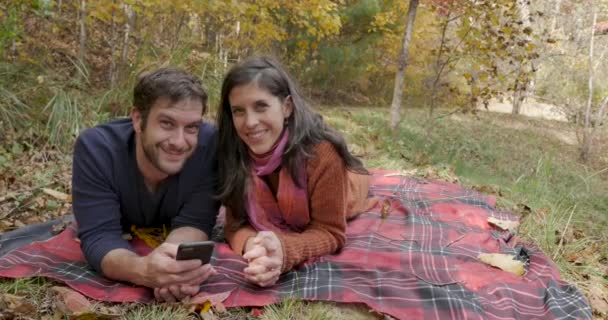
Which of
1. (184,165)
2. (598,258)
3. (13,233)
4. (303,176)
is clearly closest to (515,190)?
(598,258)

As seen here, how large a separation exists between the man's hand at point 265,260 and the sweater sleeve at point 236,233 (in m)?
0.32

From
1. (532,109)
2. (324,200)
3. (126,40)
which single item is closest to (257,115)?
(324,200)

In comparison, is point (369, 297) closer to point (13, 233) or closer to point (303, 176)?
point (303, 176)

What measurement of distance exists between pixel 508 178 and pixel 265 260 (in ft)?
21.5


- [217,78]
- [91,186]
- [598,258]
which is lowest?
[598,258]

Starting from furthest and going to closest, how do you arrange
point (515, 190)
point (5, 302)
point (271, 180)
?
point (515, 190) < point (271, 180) < point (5, 302)

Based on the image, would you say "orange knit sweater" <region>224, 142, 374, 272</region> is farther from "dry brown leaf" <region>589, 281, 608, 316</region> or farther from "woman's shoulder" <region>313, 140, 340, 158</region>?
"dry brown leaf" <region>589, 281, 608, 316</region>

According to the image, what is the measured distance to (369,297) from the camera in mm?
2395

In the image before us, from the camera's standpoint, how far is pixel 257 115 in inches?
99.2

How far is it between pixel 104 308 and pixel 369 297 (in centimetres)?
119

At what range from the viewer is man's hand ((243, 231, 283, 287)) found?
2.34 m

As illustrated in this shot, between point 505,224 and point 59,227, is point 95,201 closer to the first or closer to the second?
point 59,227

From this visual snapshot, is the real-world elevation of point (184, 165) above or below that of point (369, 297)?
above

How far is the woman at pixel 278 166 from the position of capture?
2.53m
